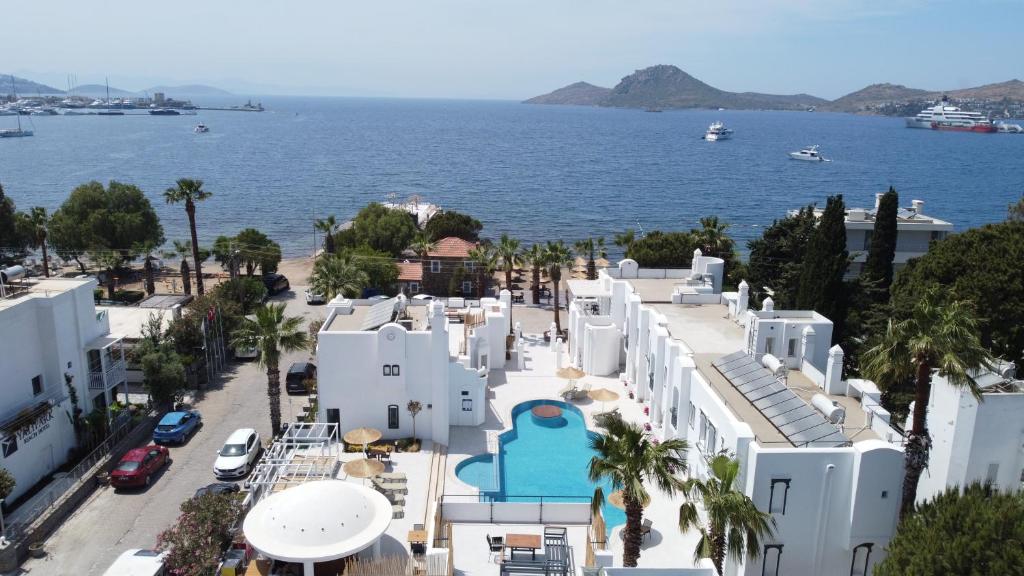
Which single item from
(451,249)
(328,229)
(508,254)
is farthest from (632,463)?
(328,229)

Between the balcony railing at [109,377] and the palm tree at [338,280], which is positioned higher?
the palm tree at [338,280]

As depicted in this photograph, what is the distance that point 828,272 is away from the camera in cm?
3828

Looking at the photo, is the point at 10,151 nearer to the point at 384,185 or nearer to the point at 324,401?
the point at 384,185

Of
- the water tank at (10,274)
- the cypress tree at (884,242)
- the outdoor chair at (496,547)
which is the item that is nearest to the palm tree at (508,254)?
the cypress tree at (884,242)

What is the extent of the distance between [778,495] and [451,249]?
130 feet

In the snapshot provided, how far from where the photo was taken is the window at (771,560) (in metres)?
21.6

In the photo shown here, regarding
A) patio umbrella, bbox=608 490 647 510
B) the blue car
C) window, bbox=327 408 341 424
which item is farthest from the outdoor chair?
the blue car

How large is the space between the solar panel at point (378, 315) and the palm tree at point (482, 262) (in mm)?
18794

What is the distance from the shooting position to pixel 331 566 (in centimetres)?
1973

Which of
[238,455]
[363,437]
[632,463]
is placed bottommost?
[238,455]

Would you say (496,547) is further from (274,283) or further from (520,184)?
(520,184)

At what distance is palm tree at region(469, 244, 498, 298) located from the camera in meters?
52.4

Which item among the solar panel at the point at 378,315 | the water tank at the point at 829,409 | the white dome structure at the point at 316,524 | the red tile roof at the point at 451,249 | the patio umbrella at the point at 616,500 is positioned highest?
the solar panel at the point at 378,315

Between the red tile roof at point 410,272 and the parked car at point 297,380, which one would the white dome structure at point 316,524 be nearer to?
the parked car at point 297,380
